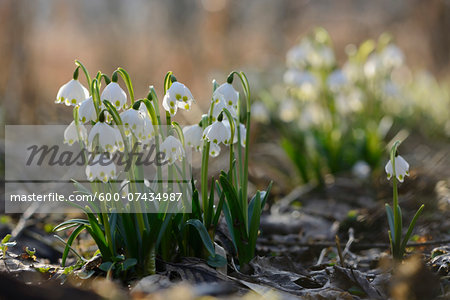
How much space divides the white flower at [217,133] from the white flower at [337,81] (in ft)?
7.52

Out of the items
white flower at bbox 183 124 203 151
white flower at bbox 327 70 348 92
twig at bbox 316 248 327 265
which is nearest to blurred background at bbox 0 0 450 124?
white flower at bbox 327 70 348 92

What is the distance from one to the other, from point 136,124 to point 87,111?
0.17 metres

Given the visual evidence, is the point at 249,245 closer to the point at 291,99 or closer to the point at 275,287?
the point at 275,287

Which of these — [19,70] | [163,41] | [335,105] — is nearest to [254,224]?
[335,105]

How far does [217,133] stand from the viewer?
1.64m

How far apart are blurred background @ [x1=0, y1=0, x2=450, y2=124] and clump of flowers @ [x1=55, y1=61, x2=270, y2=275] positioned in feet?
11.1

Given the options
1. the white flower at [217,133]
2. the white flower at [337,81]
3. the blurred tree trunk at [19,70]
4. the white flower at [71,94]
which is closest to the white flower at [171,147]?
the white flower at [217,133]

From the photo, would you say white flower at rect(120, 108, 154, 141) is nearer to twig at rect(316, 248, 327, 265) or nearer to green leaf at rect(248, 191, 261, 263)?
green leaf at rect(248, 191, 261, 263)

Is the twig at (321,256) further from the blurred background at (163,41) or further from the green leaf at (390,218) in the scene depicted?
the blurred background at (163,41)

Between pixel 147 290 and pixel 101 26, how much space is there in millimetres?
8774

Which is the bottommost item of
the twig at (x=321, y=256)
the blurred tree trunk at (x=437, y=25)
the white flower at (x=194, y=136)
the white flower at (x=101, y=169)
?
the twig at (x=321, y=256)

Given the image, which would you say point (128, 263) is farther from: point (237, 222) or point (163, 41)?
point (163, 41)

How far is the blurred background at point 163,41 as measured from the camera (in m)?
5.30

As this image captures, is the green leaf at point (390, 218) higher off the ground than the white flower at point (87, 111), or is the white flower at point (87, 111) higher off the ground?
the white flower at point (87, 111)
